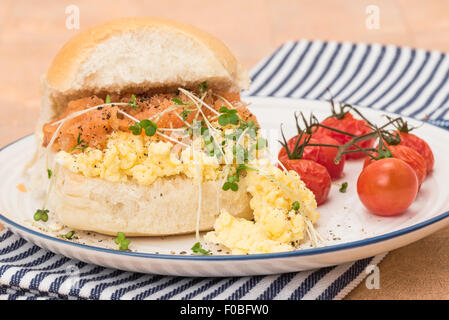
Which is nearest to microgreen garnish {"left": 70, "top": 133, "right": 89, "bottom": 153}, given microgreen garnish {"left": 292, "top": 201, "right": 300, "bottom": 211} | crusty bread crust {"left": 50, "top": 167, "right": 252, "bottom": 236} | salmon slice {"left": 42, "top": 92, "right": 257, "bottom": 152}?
salmon slice {"left": 42, "top": 92, "right": 257, "bottom": 152}

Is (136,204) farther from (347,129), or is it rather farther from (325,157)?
(347,129)

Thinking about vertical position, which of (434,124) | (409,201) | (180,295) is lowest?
(180,295)

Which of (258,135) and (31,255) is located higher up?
(258,135)

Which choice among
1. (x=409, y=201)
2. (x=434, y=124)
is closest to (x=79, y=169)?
(x=409, y=201)

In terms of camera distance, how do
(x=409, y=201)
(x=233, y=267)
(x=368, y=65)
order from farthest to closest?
(x=368, y=65)
(x=409, y=201)
(x=233, y=267)

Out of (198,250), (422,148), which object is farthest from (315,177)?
(198,250)

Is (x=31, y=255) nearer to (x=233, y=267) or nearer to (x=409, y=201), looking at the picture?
(x=233, y=267)

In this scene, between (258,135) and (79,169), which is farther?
(258,135)

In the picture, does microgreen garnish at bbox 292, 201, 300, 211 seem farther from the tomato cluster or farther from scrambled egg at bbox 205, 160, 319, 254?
the tomato cluster
